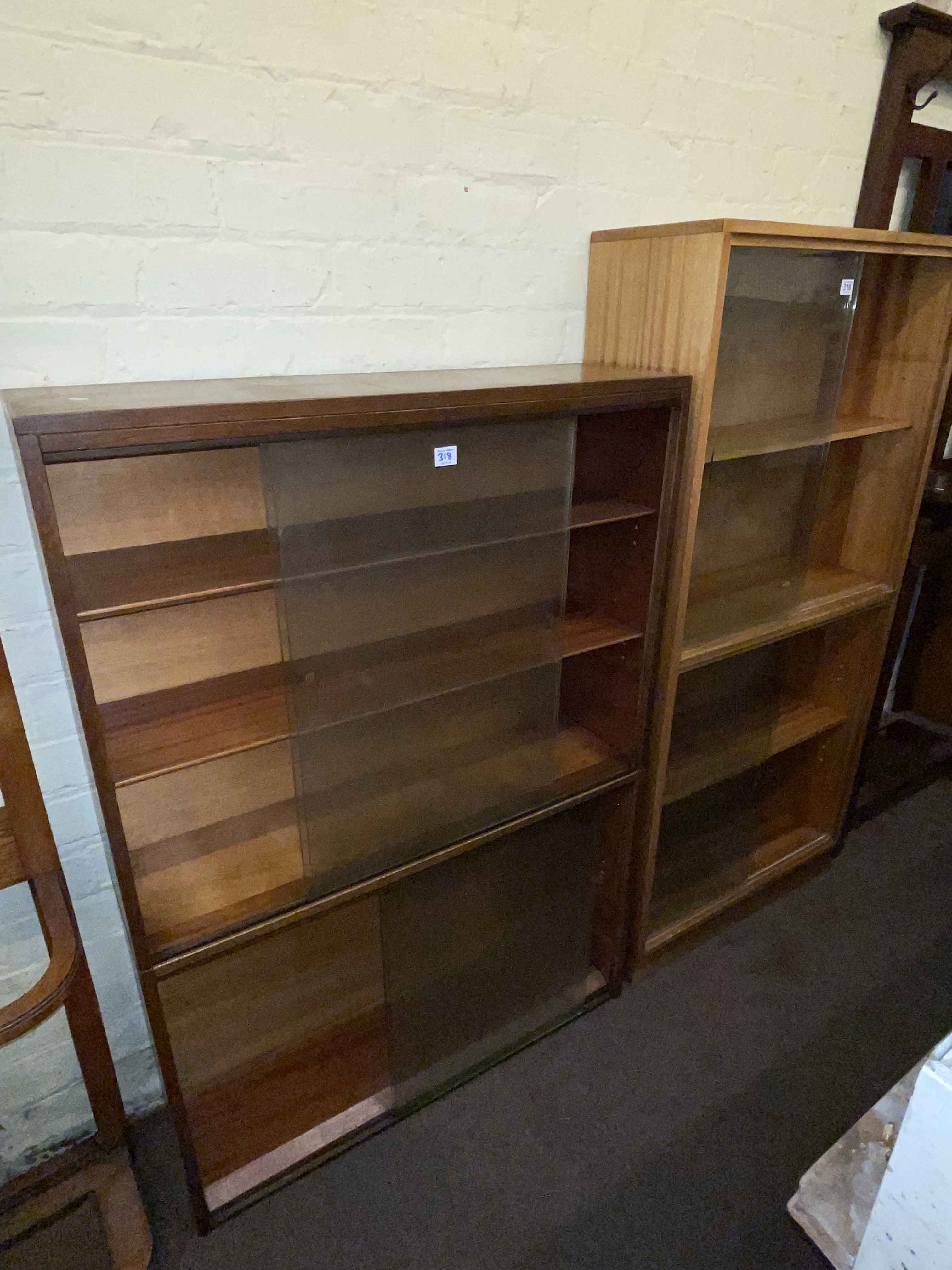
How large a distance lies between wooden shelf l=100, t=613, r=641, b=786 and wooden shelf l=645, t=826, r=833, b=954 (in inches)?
35.5

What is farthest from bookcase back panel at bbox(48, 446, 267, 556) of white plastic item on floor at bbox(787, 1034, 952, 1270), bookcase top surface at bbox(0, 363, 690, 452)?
white plastic item on floor at bbox(787, 1034, 952, 1270)

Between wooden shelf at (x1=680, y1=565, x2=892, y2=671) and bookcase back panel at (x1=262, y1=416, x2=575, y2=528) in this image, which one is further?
wooden shelf at (x1=680, y1=565, x2=892, y2=671)

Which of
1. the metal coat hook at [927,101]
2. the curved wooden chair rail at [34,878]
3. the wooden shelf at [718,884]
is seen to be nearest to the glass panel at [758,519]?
the wooden shelf at [718,884]

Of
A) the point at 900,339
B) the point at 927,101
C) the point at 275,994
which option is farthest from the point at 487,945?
the point at 927,101

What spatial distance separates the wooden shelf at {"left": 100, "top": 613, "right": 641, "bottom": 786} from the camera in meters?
1.17

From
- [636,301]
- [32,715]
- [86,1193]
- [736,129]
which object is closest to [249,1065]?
[86,1193]

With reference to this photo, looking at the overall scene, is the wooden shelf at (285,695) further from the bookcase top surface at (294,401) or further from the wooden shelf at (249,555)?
the bookcase top surface at (294,401)

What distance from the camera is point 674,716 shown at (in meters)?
1.84

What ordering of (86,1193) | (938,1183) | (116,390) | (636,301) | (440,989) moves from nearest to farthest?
(938,1183), (116,390), (86,1193), (636,301), (440,989)

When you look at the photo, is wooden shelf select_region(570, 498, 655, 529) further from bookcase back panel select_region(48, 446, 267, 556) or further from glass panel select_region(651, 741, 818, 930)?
glass panel select_region(651, 741, 818, 930)

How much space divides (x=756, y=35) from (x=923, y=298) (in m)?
0.69

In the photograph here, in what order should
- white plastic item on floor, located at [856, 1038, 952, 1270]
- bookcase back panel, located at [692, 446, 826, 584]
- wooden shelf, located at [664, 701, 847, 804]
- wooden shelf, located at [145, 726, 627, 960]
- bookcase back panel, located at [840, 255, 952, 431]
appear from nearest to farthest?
white plastic item on floor, located at [856, 1038, 952, 1270]
wooden shelf, located at [145, 726, 627, 960]
bookcase back panel, located at [692, 446, 826, 584]
bookcase back panel, located at [840, 255, 952, 431]
wooden shelf, located at [664, 701, 847, 804]

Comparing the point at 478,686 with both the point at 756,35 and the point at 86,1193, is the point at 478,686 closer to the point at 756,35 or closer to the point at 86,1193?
the point at 86,1193

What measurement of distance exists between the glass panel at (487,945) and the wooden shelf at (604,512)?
615 millimetres
